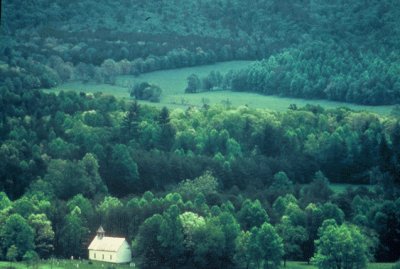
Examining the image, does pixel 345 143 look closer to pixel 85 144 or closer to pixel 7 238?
pixel 85 144

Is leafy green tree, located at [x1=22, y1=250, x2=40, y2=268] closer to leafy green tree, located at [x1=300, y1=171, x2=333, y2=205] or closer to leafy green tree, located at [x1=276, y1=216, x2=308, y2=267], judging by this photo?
leafy green tree, located at [x1=276, y1=216, x2=308, y2=267]

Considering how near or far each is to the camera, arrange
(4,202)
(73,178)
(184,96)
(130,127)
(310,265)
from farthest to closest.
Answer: (184,96) → (130,127) → (73,178) → (4,202) → (310,265)

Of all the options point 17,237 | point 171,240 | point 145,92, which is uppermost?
point 145,92

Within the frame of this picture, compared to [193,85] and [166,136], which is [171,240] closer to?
[166,136]

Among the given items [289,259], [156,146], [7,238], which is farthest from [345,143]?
[7,238]

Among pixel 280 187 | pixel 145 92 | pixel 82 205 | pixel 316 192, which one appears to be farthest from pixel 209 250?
pixel 145 92

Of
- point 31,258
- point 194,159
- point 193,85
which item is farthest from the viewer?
point 193,85

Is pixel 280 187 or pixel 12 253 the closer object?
pixel 12 253

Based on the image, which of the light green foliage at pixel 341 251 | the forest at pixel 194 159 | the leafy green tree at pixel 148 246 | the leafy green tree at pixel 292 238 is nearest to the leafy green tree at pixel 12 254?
the forest at pixel 194 159
